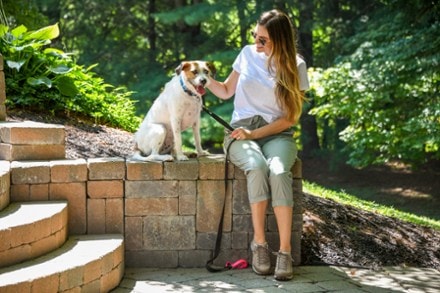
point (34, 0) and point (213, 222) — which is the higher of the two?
point (34, 0)

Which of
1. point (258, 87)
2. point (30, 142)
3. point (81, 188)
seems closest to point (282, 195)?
point (258, 87)

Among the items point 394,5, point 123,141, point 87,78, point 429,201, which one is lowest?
point 429,201

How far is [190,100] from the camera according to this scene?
482 centimetres

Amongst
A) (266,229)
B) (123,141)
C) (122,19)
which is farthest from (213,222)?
(122,19)

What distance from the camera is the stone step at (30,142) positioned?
196 inches

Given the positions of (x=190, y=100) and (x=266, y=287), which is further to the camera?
(x=190, y=100)

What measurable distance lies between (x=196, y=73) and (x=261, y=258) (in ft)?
4.54

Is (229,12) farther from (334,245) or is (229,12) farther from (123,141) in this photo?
(334,245)

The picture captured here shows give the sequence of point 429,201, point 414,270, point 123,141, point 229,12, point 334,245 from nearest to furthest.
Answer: point 414,270
point 334,245
point 123,141
point 429,201
point 229,12

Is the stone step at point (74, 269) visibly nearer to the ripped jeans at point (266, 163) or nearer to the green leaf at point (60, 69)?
the ripped jeans at point (266, 163)

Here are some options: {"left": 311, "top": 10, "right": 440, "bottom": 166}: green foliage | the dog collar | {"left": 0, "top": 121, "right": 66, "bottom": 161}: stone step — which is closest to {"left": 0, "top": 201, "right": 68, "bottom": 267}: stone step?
{"left": 0, "top": 121, "right": 66, "bottom": 161}: stone step

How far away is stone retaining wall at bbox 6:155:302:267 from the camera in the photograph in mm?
4809

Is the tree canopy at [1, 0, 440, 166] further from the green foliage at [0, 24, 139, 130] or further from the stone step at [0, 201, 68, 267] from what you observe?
the stone step at [0, 201, 68, 267]

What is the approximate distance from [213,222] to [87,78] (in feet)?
10.7
